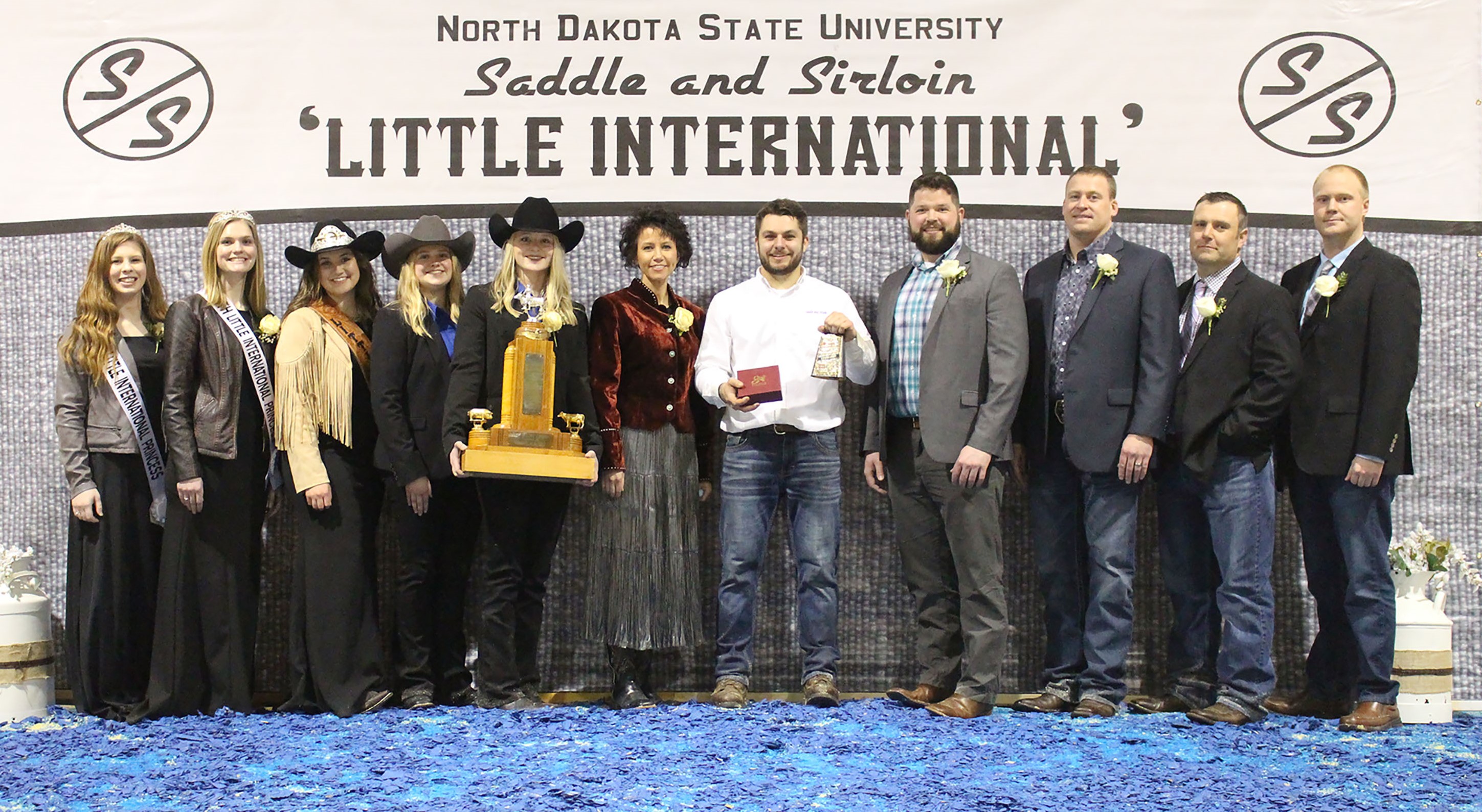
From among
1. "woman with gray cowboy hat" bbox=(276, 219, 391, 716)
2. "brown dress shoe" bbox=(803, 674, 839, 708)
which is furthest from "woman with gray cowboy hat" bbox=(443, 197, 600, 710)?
"brown dress shoe" bbox=(803, 674, 839, 708)

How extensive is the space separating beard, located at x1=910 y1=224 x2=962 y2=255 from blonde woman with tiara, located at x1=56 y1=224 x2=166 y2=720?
2368mm

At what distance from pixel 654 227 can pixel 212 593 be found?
1.73 metres

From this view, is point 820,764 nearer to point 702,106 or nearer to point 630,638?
point 630,638

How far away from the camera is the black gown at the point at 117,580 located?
3725mm

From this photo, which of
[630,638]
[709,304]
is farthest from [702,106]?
[630,638]

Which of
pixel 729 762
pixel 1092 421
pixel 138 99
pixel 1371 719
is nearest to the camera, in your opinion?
pixel 729 762

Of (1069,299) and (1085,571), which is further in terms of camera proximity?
(1085,571)

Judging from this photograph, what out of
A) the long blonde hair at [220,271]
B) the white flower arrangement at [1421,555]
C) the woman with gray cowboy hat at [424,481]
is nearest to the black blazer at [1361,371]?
the white flower arrangement at [1421,555]

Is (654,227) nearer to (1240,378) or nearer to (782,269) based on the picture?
(782,269)

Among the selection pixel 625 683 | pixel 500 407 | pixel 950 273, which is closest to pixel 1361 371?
pixel 950 273

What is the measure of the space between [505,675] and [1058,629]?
1676 mm

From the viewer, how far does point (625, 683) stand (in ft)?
12.4

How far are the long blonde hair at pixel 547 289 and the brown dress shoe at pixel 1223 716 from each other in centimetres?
216

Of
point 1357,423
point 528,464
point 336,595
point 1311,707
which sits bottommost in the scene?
point 1311,707
